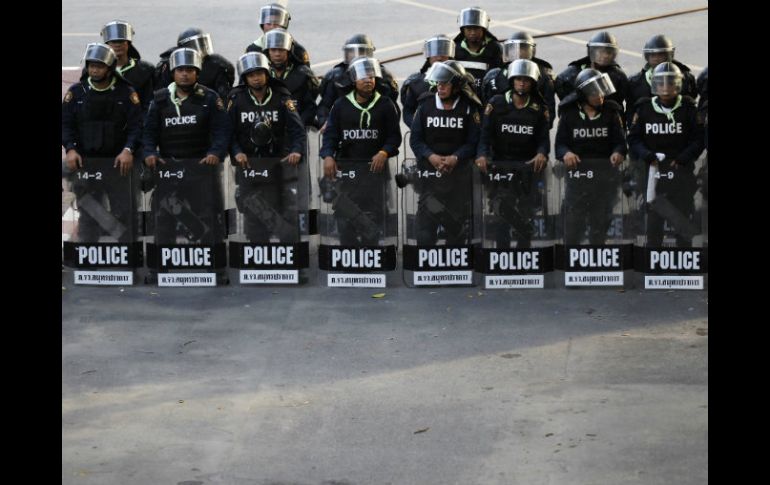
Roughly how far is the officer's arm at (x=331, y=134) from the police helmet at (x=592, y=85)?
8.61 ft

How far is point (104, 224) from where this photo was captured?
52.1ft

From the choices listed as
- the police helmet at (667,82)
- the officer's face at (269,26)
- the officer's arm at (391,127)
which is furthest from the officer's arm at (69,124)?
the police helmet at (667,82)

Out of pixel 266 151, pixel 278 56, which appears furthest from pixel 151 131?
pixel 278 56

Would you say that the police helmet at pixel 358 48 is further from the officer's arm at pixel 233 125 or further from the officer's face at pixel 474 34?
the officer's arm at pixel 233 125

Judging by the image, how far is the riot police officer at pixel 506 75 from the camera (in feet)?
55.1

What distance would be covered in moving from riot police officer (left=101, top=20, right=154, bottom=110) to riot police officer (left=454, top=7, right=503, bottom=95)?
3.81 metres

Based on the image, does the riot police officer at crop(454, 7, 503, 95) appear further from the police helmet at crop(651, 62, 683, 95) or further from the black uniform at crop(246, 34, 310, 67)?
the police helmet at crop(651, 62, 683, 95)

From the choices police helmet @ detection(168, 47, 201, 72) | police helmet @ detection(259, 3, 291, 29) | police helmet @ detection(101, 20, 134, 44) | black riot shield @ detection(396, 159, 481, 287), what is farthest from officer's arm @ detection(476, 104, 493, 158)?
police helmet @ detection(101, 20, 134, 44)

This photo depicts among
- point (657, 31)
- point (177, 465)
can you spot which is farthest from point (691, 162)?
point (657, 31)

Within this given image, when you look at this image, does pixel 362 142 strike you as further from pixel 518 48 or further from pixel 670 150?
pixel 670 150

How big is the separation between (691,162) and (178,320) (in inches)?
221

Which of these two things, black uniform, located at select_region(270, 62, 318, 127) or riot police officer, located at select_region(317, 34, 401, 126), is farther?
black uniform, located at select_region(270, 62, 318, 127)

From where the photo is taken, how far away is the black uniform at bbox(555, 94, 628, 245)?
603 inches
